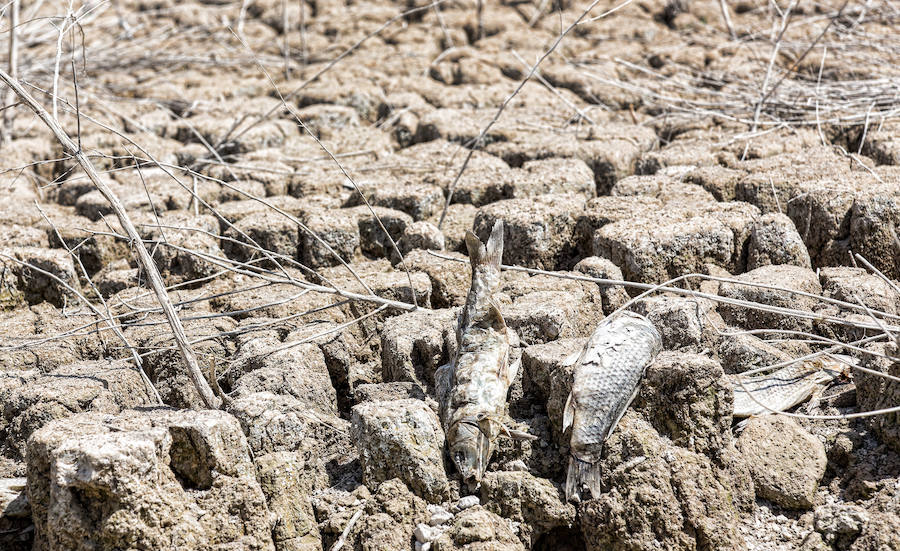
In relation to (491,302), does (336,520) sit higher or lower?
lower

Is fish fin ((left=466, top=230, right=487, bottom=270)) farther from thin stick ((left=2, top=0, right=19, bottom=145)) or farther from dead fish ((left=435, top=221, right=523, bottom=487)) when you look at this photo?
thin stick ((left=2, top=0, right=19, bottom=145))

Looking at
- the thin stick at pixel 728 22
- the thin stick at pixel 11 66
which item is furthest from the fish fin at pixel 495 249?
the thin stick at pixel 728 22

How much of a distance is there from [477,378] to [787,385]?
1.08 meters

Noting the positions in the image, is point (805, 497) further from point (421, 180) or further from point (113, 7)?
point (113, 7)

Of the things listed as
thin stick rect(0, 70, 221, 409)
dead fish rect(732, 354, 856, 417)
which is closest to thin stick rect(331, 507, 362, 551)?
thin stick rect(0, 70, 221, 409)

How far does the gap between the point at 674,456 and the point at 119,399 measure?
1869mm

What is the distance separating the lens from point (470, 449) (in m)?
2.86

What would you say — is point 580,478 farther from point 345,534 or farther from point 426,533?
point 345,534

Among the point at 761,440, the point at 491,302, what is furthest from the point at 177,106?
the point at 761,440

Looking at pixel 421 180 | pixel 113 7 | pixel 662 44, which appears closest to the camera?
pixel 421 180

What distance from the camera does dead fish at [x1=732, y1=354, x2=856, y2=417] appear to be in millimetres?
3062

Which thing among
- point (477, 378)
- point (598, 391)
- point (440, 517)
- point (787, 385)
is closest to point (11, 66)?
point (477, 378)

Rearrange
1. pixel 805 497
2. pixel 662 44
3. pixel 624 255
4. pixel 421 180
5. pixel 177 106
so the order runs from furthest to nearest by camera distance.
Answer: pixel 662 44
pixel 177 106
pixel 421 180
pixel 624 255
pixel 805 497

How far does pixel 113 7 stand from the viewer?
27.8 feet
